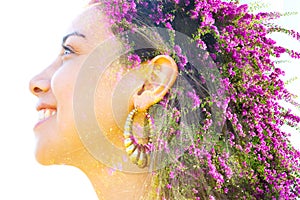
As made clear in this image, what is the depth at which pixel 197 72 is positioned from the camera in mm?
1605

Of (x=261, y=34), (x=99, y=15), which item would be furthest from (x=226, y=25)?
(x=99, y=15)

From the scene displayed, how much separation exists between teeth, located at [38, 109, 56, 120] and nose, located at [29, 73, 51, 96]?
2.8 inches

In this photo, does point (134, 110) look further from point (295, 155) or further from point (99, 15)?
point (295, 155)

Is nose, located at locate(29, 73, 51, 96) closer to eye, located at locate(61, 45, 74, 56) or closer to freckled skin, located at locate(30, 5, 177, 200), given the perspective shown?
freckled skin, located at locate(30, 5, 177, 200)

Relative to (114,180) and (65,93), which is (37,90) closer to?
(65,93)

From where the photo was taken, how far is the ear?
154 cm

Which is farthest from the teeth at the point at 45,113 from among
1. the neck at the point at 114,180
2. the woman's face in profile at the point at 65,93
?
the neck at the point at 114,180

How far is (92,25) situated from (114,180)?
21.8 inches

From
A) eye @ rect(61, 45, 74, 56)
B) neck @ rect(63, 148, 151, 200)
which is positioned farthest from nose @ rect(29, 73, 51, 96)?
neck @ rect(63, 148, 151, 200)

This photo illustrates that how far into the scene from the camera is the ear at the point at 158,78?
154cm

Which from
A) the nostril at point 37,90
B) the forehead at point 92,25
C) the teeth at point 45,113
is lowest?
the teeth at point 45,113

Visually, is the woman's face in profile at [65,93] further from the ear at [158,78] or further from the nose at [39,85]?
the ear at [158,78]

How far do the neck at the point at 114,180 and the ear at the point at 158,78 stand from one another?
25 cm

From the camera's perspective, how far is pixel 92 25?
163 centimetres
